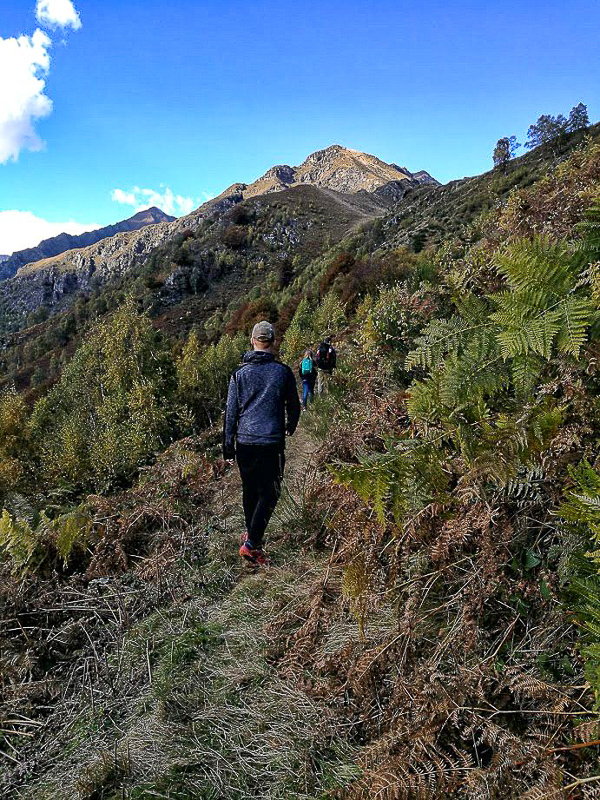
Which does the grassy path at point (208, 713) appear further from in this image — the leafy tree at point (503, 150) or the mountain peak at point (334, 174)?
the mountain peak at point (334, 174)

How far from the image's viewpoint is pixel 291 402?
3355 millimetres

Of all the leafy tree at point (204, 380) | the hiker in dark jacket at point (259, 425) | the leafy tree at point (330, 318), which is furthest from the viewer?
the leafy tree at point (204, 380)

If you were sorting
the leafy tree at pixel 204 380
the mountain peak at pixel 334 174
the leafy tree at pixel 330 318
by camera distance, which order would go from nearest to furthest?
the leafy tree at pixel 330 318, the leafy tree at pixel 204 380, the mountain peak at pixel 334 174

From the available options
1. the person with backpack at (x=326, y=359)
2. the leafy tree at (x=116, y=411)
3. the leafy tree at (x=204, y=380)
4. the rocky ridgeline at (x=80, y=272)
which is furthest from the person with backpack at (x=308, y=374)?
the rocky ridgeline at (x=80, y=272)

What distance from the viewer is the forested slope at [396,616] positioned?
4.65 ft

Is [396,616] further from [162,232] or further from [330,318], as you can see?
[162,232]

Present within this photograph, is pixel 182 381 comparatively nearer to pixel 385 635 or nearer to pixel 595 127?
pixel 385 635

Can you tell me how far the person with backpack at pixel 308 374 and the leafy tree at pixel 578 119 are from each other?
46.8 metres

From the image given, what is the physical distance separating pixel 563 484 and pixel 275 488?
198 cm

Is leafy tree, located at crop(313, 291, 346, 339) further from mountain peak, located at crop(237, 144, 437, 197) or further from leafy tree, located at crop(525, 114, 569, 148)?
mountain peak, located at crop(237, 144, 437, 197)

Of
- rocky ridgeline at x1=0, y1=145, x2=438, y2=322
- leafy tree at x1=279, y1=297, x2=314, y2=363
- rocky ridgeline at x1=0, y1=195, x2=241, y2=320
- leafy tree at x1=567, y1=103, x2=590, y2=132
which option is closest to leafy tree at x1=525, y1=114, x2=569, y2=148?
leafy tree at x1=567, y1=103, x2=590, y2=132

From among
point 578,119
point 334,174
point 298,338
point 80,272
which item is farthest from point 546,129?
point 80,272

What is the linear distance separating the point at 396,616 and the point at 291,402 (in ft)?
5.86

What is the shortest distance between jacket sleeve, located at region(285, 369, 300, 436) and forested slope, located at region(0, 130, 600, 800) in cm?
54
